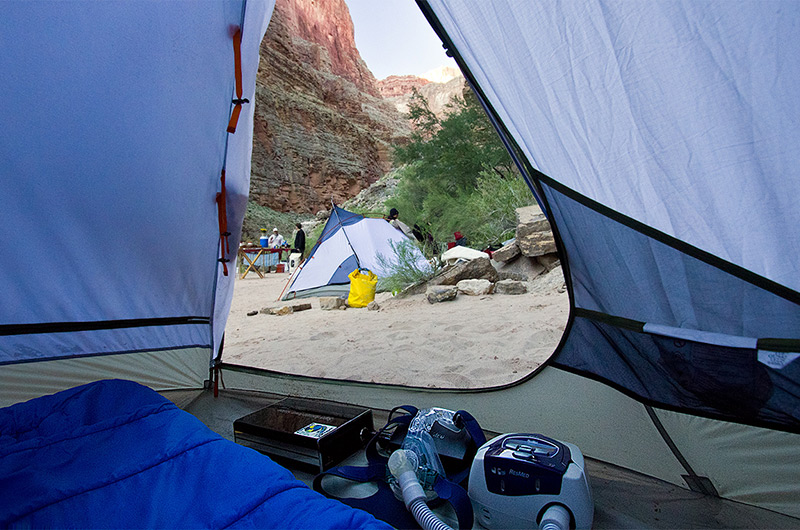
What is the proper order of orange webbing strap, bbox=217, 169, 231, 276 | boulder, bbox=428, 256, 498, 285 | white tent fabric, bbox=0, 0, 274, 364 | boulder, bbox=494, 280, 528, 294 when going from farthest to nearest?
1. boulder, bbox=428, 256, 498, 285
2. boulder, bbox=494, 280, 528, 294
3. orange webbing strap, bbox=217, 169, 231, 276
4. white tent fabric, bbox=0, 0, 274, 364

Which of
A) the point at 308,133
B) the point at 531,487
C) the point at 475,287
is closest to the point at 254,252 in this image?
the point at 475,287

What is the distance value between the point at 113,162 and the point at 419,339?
2.15 m

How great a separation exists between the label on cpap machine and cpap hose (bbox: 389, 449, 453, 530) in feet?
1.09

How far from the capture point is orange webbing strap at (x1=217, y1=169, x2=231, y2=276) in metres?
2.06

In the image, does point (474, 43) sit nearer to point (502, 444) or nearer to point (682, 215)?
point (682, 215)

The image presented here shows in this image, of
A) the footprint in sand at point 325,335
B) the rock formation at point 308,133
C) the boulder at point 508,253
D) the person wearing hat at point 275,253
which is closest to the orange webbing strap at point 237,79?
the footprint in sand at point 325,335

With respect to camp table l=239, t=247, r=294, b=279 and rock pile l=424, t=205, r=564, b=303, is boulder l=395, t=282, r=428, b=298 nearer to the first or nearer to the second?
rock pile l=424, t=205, r=564, b=303

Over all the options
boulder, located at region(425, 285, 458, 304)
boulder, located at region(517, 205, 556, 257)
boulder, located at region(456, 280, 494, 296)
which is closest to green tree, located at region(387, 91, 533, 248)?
boulder, located at region(517, 205, 556, 257)

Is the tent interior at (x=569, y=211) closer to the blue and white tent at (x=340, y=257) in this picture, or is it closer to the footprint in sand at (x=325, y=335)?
the footprint in sand at (x=325, y=335)

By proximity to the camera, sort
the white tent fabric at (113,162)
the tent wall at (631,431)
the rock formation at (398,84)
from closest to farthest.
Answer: the tent wall at (631,431), the white tent fabric at (113,162), the rock formation at (398,84)

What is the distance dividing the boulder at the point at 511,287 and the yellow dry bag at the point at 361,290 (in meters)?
1.60

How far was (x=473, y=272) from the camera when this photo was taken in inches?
182

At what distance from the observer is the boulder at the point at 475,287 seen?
4258mm

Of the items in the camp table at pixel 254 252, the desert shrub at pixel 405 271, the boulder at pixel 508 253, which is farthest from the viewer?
the camp table at pixel 254 252
